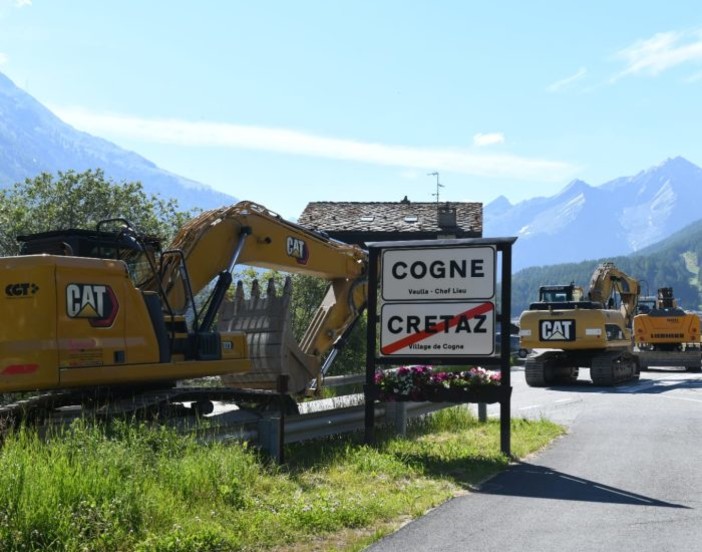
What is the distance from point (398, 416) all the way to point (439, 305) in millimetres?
1765

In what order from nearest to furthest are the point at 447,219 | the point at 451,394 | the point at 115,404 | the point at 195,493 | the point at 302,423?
the point at 195,493 → the point at 115,404 → the point at 302,423 → the point at 451,394 → the point at 447,219

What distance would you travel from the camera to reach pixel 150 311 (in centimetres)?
1086

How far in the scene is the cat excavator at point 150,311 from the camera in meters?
9.76

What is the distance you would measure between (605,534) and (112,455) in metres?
3.97

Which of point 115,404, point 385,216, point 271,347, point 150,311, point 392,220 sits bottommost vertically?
point 115,404

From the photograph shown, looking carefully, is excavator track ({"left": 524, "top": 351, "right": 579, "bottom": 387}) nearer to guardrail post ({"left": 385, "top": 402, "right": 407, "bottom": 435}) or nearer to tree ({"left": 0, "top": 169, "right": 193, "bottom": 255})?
tree ({"left": 0, "top": 169, "right": 193, "bottom": 255})

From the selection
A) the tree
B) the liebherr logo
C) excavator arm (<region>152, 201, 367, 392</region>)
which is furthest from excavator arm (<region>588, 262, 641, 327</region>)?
excavator arm (<region>152, 201, 367, 392</region>)

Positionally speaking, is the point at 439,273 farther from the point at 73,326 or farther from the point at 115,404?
the point at 73,326

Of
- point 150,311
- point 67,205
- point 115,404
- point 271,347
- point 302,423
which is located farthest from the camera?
point 67,205

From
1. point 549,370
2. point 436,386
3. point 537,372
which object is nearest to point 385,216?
point 549,370

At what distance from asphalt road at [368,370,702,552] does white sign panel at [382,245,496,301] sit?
232cm

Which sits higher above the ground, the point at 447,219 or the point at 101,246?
the point at 447,219

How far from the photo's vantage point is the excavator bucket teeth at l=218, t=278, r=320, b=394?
14609 millimetres

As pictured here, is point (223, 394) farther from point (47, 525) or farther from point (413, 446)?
point (47, 525)
